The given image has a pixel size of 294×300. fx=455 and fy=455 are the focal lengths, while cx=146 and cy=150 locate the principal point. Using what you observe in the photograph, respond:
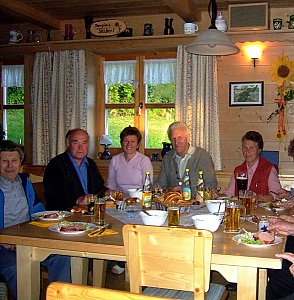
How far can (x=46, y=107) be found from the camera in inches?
214

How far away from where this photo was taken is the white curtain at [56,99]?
5.26 metres

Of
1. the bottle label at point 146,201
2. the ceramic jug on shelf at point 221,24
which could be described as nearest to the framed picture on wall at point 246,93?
the ceramic jug on shelf at point 221,24

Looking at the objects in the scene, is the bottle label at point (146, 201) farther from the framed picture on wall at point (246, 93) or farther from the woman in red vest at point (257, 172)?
the framed picture on wall at point (246, 93)

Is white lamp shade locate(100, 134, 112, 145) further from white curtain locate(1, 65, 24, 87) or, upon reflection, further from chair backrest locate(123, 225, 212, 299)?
chair backrest locate(123, 225, 212, 299)

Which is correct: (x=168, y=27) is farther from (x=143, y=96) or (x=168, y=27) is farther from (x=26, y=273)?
(x=26, y=273)

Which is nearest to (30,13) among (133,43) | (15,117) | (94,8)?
(94,8)

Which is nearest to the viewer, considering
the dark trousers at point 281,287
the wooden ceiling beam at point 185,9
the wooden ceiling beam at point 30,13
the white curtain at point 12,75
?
the dark trousers at point 281,287

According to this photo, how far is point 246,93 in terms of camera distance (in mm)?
4867

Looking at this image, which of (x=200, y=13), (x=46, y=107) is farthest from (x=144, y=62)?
(x=46, y=107)

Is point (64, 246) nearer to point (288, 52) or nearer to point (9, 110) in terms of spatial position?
point (288, 52)

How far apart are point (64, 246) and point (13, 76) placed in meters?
4.48

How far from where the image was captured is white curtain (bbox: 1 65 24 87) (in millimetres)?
5883

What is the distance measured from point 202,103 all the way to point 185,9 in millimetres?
986

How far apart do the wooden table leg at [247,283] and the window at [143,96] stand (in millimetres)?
3704
